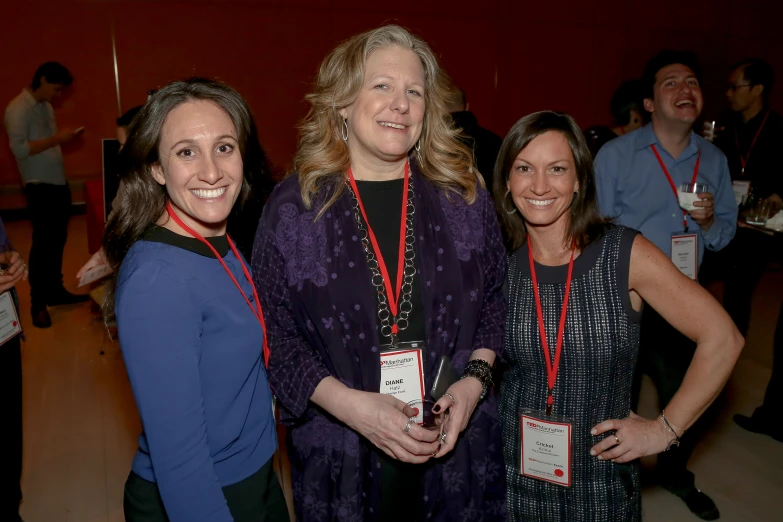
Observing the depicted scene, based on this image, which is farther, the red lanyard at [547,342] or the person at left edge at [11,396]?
the person at left edge at [11,396]

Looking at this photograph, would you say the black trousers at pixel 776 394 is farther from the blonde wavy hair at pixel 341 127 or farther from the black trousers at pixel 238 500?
the black trousers at pixel 238 500

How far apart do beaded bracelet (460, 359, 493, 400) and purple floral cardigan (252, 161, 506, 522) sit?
31 mm

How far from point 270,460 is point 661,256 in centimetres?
121

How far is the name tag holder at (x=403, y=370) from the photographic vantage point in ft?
4.84

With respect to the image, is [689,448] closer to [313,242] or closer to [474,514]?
[474,514]

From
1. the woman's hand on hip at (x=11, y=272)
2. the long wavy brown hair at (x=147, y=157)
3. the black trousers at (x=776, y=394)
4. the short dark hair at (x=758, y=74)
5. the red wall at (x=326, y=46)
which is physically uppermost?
the red wall at (x=326, y=46)

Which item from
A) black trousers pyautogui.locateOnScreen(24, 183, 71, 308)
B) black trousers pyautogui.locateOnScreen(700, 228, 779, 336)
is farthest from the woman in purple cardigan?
black trousers pyautogui.locateOnScreen(24, 183, 71, 308)

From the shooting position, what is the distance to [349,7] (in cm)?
841

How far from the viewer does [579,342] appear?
1.60m

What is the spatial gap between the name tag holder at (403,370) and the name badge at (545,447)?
14.5 inches

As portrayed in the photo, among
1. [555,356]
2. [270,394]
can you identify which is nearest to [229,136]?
[270,394]

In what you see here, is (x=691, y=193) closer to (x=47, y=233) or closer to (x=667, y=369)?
(x=667, y=369)

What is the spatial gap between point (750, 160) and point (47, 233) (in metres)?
5.80

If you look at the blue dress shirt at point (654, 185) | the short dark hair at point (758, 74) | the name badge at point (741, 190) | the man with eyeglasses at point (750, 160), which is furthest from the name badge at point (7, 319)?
the short dark hair at point (758, 74)
